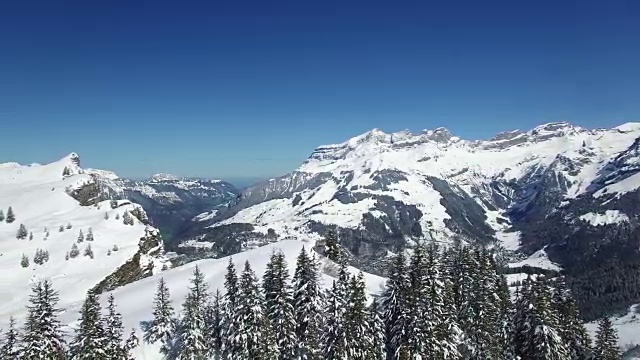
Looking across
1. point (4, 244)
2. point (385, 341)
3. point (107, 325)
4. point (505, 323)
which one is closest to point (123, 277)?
point (4, 244)

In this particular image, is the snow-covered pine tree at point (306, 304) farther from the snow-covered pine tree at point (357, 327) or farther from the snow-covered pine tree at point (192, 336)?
the snow-covered pine tree at point (192, 336)

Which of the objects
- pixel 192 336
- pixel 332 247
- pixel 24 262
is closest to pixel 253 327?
pixel 192 336

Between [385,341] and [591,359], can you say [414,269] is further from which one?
[591,359]

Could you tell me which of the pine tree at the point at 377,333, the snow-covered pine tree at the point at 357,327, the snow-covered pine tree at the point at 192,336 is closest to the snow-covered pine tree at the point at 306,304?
the snow-covered pine tree at the point at 357,327

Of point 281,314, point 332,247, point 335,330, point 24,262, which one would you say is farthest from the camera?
point 24,262

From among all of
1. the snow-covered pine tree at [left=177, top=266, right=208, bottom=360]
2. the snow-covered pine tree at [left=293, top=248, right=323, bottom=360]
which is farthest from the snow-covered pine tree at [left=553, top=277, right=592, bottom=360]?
the snow-covered pine tree at [left=177, top=266, right=208, bottom=360]

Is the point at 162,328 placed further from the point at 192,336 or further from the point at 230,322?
the point at 230,322

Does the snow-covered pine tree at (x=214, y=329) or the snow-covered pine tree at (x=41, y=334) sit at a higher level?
the snow-covered pine tree at (x=41, y=334)
